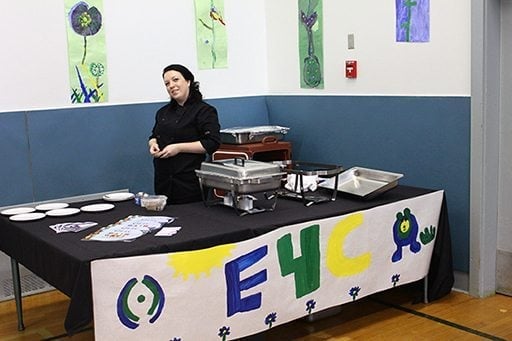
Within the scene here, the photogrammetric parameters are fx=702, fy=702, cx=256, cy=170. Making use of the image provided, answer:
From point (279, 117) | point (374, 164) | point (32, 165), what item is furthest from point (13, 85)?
point (374, 164)

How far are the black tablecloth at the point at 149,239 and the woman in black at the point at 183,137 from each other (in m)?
0.39

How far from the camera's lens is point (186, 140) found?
13.8 feet

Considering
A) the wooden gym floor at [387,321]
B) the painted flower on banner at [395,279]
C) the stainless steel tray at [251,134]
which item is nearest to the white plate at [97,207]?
the wooden gym floor at [387,321]

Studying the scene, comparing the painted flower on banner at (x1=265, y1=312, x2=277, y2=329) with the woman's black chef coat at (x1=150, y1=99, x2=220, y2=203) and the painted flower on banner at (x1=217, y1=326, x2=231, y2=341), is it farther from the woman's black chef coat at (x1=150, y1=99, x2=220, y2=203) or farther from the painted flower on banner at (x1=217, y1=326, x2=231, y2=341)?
the woman's black chef coat at (x1=150, y1=99, x2=220, y2=203)

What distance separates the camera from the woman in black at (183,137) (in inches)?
163

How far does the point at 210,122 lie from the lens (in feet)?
13.7

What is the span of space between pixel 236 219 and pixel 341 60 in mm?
1917

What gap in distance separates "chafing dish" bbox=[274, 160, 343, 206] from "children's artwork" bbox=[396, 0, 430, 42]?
1.06 metres

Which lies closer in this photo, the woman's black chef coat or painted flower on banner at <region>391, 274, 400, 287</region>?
painted flower on banner at <region>391, 274, 400, 287</region>

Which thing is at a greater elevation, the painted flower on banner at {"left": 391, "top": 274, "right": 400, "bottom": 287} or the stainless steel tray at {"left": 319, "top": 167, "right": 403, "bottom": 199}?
the stainless steel tray at {"left": 319, "top": 167, "right": 403, "bottom": 199}

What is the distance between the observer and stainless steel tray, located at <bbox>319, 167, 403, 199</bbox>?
12.8 ft

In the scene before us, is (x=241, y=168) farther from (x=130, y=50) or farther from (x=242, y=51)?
(x=242, y=51)

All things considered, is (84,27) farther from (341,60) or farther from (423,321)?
(423,321)

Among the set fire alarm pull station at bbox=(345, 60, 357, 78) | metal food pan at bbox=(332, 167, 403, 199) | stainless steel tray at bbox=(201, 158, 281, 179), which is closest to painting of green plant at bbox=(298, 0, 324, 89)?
fire alarm pull station at bbox=(345, 60, 357, 78)
